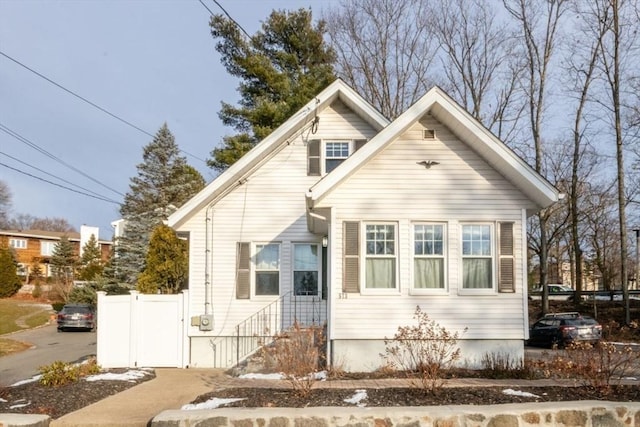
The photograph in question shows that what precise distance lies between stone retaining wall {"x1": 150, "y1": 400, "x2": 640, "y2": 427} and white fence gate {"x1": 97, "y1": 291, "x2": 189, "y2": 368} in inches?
253

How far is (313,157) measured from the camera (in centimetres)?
1452

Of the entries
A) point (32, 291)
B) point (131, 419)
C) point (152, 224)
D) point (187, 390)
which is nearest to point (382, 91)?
point (152, 224)

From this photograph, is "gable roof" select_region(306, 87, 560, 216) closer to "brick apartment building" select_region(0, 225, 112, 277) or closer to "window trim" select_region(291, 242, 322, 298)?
"window trim" select_region(291, 242, 322, 298)

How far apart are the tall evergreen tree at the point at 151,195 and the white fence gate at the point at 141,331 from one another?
21.5 m

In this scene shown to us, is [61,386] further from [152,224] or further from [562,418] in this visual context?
[152,224]

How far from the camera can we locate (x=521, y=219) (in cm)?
1107

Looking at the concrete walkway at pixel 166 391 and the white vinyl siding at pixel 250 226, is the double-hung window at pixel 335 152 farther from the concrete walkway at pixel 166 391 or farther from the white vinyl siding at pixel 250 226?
the concrete walkway at pixel 166 391

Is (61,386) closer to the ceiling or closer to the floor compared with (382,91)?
closer to the floor

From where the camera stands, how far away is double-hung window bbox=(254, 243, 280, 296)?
45.6ft

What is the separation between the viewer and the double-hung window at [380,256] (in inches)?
430

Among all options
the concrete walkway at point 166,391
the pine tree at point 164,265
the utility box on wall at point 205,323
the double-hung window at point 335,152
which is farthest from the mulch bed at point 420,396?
the pine tree at point 164,265

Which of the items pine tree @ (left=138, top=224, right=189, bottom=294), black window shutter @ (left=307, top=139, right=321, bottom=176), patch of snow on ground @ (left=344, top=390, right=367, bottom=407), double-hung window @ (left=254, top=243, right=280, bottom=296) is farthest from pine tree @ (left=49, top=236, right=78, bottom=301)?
patch of snow on ground @ (left=344, top=390, right=367, bottom=407)

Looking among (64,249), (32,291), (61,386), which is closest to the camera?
(61,386)

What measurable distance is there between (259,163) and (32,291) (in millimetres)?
37191
